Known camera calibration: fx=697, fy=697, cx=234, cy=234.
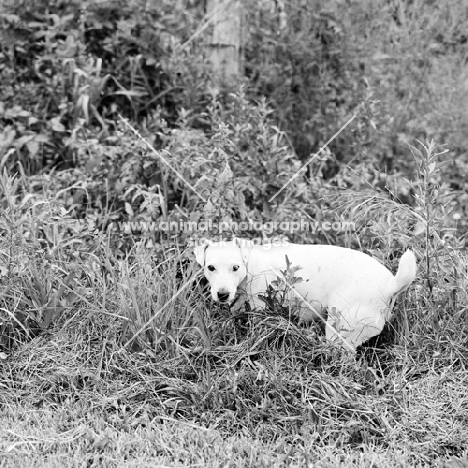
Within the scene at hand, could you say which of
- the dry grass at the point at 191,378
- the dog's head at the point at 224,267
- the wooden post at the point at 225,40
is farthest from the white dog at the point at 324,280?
the wooden post at the point at 225,40

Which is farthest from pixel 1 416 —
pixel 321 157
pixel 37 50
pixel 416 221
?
pixel 37 50

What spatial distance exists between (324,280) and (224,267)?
0.55 m

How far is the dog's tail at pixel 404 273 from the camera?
3434mm

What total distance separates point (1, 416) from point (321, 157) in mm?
2992

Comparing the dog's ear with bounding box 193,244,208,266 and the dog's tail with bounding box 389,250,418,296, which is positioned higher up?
the dog's tail with bounding box 389,250,418,296

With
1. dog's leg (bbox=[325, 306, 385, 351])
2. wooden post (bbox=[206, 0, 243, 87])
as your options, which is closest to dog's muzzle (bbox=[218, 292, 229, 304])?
dog's leg (bbox=[325, 306, 385, 351])

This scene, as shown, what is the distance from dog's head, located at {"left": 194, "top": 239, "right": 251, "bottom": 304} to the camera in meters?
3.61

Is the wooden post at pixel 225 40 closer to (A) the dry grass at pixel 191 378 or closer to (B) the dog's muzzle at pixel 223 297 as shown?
(A) the dry grass at pixel 191 378

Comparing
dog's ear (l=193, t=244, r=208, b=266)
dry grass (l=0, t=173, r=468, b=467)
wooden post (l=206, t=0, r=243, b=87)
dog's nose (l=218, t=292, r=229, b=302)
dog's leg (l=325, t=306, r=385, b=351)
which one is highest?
wooden post (l=206, t=0, r=243, b=87)

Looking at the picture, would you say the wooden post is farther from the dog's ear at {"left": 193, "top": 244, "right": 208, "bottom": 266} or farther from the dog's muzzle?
the dog's muzzle

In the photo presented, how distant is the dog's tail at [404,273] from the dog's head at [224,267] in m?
0.79

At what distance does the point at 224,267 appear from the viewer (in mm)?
3672

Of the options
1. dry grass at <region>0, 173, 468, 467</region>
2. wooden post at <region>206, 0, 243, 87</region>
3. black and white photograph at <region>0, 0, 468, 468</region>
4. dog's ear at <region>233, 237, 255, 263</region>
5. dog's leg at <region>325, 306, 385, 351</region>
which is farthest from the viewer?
wooden post at <region>206, 0, 243, 87</region>

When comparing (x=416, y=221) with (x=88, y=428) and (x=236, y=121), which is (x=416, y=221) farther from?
(x=88, y=428)
